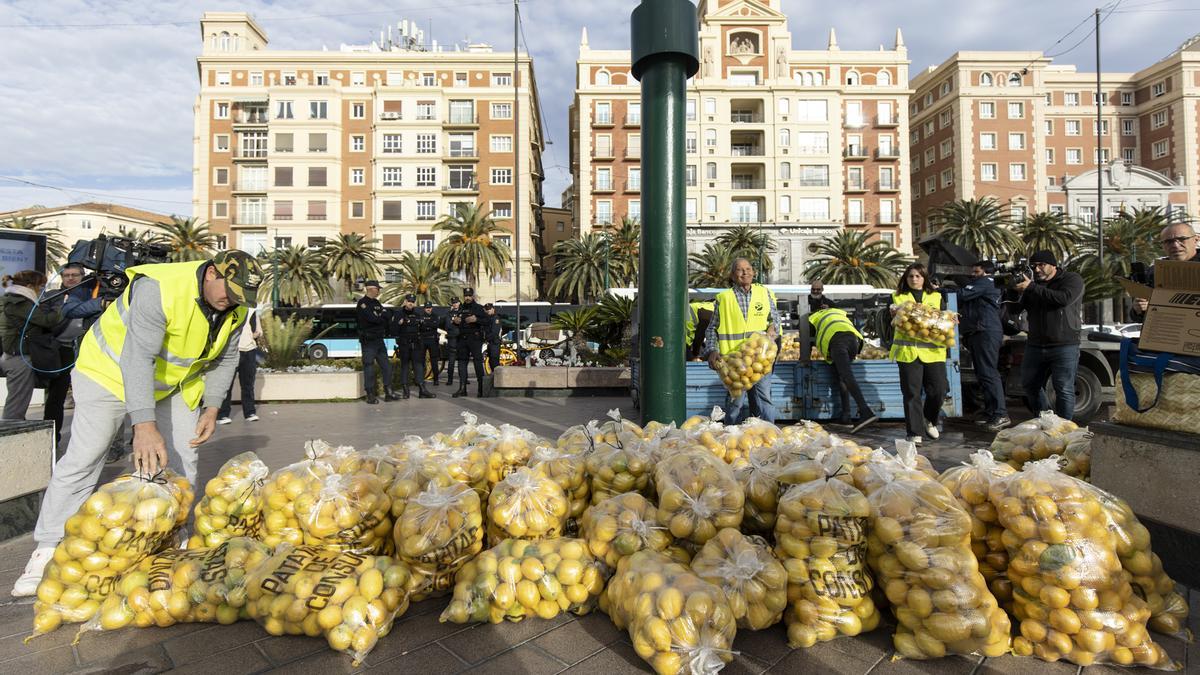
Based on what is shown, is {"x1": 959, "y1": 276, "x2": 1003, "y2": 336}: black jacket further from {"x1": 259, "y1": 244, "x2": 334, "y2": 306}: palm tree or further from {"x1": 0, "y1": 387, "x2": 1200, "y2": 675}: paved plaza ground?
{"x1": 259, "y1": 244, "x2": 334, "y2": 306}: palm tree

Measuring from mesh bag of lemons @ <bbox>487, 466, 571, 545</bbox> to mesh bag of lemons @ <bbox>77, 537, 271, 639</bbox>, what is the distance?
1030 mm

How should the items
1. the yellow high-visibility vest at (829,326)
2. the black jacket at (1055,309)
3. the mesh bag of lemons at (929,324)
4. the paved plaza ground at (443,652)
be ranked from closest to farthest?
the paved plaza ground at (443,652)
the black jacket at (1055,309)
the mesh bag of lemons at (929,324)
the yellow high-visibility vest at (829,326)

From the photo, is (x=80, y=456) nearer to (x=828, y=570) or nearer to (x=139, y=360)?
(x=139, y=360)

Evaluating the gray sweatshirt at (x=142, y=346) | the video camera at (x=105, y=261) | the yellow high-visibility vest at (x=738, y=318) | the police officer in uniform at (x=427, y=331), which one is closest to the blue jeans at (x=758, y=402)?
the yellow high-visibility vest at (x=738, y=318)

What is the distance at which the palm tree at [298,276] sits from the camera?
49116mm

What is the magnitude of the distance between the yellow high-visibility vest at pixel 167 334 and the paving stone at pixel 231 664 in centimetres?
148

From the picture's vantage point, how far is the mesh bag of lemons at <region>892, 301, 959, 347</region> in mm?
6285

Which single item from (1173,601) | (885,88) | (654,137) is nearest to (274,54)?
(885,88)

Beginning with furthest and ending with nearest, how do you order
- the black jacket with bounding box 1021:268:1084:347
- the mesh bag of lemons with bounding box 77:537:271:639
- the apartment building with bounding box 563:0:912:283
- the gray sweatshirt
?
the apartment building with bounding box 563:0:912:283
the black jacket with bounding box 1021:268:1084:347
the gray sweatshirt
the mesh bag of lemons with bounding box 77:537:271:639

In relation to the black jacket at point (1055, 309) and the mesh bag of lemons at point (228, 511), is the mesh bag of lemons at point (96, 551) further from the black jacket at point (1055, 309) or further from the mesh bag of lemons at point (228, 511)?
the black jacket at point (1055, 309)

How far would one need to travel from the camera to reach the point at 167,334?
3195mm

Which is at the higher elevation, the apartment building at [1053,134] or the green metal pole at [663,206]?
the apartment building at [1053,134]

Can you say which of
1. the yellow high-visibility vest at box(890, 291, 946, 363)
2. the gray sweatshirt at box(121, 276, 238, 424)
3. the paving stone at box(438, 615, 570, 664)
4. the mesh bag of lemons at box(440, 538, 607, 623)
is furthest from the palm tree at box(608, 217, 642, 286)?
the paving stone at box(438, 615, 570, 664)

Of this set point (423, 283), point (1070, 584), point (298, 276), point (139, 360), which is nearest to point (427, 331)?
point (139, 360)
